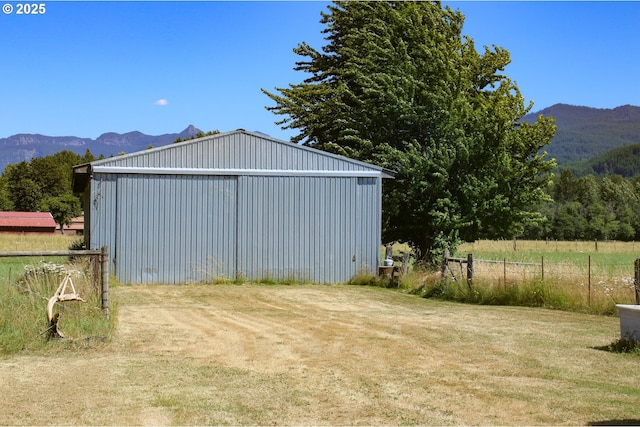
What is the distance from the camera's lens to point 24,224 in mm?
76000

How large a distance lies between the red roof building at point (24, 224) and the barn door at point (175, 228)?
193ft

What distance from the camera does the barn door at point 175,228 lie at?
21.6 meters

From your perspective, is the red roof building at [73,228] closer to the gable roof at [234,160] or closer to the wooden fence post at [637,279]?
the gable roof at [234,160]

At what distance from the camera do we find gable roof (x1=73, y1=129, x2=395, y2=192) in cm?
2181

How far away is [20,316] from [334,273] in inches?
499

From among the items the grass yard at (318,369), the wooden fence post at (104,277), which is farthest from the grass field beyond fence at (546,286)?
the wooden fence post at (104,277)

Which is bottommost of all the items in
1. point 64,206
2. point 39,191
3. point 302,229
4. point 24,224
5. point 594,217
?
point 24,224

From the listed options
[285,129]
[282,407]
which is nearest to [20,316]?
[282,407]

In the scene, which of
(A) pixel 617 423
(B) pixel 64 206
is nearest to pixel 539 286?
(A) pixel 617 423

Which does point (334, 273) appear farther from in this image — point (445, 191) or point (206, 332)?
point (206, 332)

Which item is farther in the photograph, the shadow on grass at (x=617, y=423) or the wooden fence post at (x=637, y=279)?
the wooden fence post at (x=637, y=279)

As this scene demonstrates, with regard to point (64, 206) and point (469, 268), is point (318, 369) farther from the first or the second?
point (64, 206)

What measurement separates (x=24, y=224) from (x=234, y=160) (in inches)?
2373

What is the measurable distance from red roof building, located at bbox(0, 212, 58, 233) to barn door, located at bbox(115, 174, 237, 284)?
193 feet
